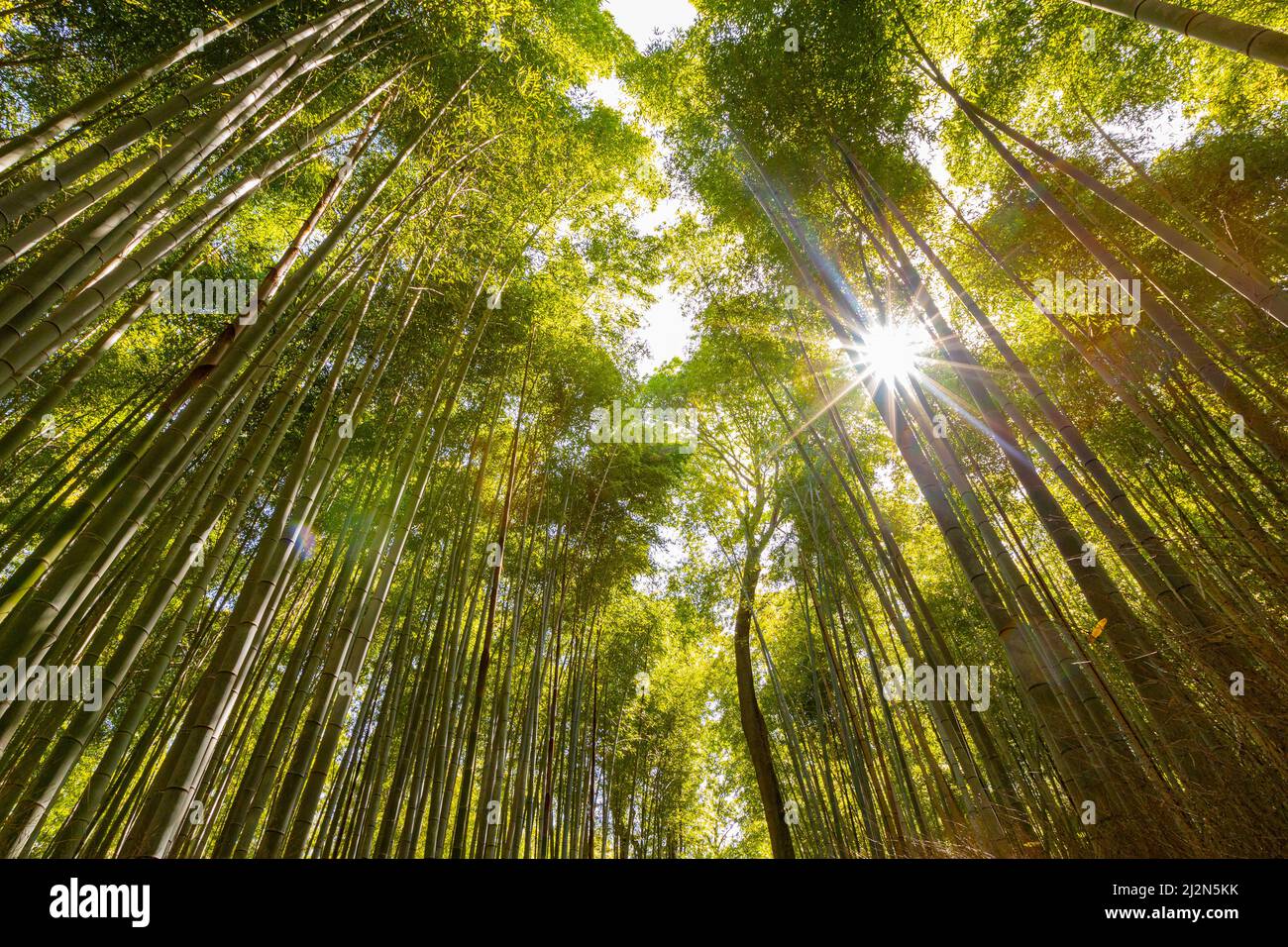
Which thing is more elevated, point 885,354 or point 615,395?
point 615,395

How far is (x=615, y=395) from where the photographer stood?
6.36 metres

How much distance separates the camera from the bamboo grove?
5.96ft

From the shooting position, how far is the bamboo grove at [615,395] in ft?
5.96

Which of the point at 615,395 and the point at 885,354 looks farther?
the point at 615,395

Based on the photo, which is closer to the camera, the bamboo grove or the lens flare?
the bamboo grove

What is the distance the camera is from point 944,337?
3145 mm

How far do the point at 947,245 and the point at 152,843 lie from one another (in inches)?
252

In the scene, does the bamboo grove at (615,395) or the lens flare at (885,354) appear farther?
the lens flare at (885,354)

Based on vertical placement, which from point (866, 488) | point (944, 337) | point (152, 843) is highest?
point (944, 337)

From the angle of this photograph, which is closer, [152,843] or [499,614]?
[152,843]
